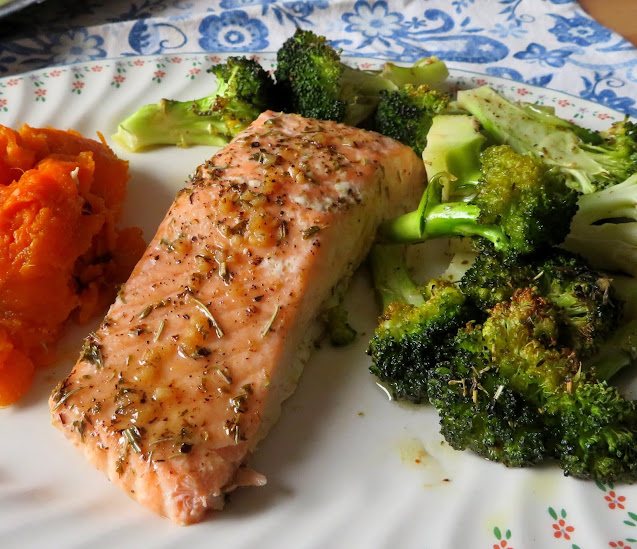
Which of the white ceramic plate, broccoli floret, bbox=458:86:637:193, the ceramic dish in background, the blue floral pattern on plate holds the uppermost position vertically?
the ceramic dish in background

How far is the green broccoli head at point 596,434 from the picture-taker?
6.55 ft

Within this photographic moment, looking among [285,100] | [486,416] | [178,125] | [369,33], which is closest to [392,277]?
[486,416]

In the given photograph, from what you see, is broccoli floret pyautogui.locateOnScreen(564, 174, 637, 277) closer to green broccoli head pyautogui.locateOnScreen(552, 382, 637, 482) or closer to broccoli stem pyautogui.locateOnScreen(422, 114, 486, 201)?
broccoli stem pyautogui.locateOnScreen(422, 114, 486, 201)

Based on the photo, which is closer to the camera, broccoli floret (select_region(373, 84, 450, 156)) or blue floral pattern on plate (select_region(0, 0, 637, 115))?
broccoli floret (select_region(373, 84, 450, 156))

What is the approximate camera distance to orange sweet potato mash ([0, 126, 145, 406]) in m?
2.46

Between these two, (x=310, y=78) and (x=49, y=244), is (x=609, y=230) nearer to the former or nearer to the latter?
(x=310, y=78)

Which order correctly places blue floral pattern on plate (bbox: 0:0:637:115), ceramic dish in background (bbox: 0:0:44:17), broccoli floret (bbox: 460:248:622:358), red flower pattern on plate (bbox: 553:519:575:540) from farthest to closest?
ceramic dish in background (bbox: 0:0:44:17), blue floral pattern on plate (bbox: 0:0:637:115), broccoli floret (bbox: 460:248:622:358), red flower pattern on plate (bbox: 553:519:575:540)

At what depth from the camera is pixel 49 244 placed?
99.4 inches

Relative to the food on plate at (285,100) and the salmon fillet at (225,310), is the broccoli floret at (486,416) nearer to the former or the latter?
the salmon fillet at (225,310)

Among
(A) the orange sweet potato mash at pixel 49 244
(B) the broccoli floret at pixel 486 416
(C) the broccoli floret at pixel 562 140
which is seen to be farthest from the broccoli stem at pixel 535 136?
(A) the orange sweet potato mash at pixel 49 244

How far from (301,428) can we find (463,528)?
0.68m

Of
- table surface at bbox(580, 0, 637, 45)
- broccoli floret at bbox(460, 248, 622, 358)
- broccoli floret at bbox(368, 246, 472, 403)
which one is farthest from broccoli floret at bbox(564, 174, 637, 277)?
table surface at bbox(580, 0, 637, 45)

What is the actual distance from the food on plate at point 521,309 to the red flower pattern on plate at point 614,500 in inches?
2.2

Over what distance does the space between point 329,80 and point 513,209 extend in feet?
4.46
